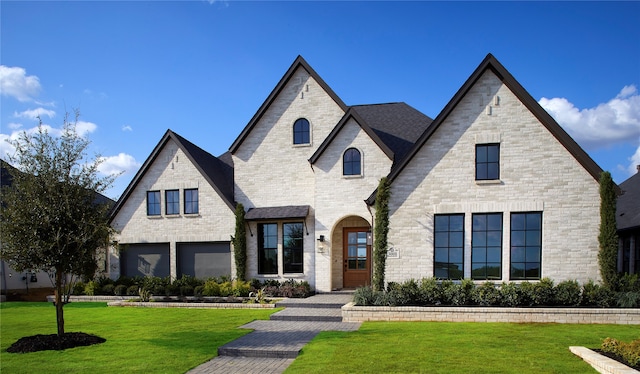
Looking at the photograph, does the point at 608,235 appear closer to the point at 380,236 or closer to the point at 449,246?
the point at 449,246

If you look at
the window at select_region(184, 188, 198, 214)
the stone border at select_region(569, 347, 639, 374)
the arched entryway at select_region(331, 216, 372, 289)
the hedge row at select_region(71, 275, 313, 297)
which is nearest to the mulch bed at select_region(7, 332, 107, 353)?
the hedge row at select_region(71, 275, 313, 297)

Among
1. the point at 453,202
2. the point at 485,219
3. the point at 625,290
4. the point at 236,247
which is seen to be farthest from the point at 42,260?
the point at 625,290

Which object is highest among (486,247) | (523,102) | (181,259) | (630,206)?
(523,102)

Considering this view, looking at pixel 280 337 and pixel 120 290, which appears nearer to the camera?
pixel 280 337

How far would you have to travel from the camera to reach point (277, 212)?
58.6 feet

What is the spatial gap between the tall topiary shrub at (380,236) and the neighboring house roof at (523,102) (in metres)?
0.73

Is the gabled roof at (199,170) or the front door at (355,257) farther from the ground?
the gabled roof at (199,170)

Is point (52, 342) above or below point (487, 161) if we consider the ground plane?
below

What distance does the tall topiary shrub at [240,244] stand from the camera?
17953 millimetres

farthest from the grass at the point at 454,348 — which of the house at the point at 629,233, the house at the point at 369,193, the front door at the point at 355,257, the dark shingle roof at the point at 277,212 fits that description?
the house at the point at 629,233

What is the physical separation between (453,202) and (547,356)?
Answer: 6250 millimetres

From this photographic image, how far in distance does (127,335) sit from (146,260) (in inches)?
401

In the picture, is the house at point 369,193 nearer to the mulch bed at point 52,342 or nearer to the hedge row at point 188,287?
the hedge row at point 188,287

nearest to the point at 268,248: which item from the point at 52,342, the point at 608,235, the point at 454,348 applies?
the point at 52,342
